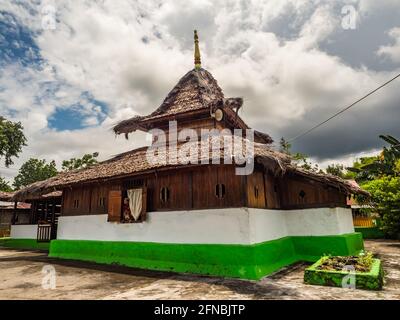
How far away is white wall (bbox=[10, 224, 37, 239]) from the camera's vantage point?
1836cm

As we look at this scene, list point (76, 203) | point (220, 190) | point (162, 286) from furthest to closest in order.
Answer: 1. point (76, 203)
2. point (220, 190)
3. point (162, 286)

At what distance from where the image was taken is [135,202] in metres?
10.7

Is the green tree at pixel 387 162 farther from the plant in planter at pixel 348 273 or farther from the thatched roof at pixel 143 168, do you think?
the plant in planter at pixel 348 273

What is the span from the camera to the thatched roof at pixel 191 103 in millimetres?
11936

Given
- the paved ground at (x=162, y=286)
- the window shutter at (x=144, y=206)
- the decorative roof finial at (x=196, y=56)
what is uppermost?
the decorative roof finial at (x=196, y=56)

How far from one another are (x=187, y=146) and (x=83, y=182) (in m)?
4.73

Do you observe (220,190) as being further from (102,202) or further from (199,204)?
(102,202)

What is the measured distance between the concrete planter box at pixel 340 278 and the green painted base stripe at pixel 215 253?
1460mm

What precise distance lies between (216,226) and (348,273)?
12.2 feet

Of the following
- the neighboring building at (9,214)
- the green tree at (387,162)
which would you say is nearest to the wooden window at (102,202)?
the neighboring building at (9,214)

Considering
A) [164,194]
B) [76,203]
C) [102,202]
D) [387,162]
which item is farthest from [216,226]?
[387,162]

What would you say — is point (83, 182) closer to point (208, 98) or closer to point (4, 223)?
point (208, 98)

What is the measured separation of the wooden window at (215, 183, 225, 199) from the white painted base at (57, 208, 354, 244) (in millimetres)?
467
